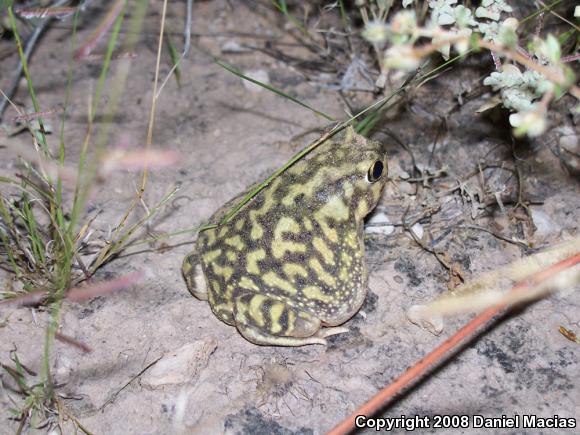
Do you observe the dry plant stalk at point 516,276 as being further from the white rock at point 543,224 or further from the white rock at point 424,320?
the white rock at point 543,224

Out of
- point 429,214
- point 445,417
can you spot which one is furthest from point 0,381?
point 429,214

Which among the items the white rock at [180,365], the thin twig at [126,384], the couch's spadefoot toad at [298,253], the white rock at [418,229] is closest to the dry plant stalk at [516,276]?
the white rock at [418,229]

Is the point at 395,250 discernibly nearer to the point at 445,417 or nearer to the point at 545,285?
the point at 545,285

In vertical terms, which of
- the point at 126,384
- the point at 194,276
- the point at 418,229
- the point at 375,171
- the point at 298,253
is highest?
the point at 375,171

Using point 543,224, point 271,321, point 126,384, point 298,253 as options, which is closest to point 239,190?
point 298,253

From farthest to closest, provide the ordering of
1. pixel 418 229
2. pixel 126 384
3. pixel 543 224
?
pixel 418 229 < pixel 543 224 < pixel 126 384

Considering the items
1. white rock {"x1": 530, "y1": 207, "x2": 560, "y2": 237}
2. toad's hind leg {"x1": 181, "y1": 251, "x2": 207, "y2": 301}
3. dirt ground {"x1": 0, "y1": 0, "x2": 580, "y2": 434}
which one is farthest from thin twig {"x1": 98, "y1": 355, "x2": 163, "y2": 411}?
white rock {"x1": 530, "y1": 207, "x2": 560, "y2": 237}

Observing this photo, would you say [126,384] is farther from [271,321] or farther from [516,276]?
[516,276]
